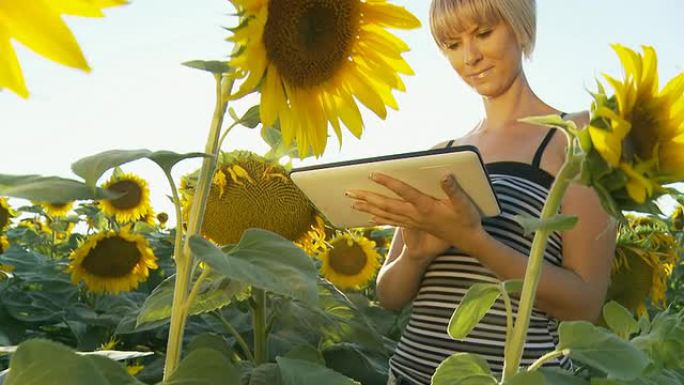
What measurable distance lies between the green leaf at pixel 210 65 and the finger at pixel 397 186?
0.40 m

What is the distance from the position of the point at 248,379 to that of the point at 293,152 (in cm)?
52

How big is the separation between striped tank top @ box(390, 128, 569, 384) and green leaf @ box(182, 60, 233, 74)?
82cm

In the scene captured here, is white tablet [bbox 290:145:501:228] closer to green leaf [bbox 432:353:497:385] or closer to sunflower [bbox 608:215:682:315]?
green leaf [bbox 432:353:497:385]

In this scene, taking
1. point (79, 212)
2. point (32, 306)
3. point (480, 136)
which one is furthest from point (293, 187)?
point (79, 212)

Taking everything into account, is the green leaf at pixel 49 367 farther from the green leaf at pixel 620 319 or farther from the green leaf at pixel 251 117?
the green leaf at pixel 620 319

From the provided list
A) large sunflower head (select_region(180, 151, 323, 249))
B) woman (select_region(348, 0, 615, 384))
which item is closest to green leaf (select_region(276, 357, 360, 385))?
woman (select_region(348, 0, 615, 384))

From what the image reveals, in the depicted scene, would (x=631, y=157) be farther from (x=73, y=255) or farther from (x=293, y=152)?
(x=73, y=255)

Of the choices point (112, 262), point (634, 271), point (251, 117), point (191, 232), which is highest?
point (251, 117)

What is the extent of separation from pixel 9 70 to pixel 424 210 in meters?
0.93

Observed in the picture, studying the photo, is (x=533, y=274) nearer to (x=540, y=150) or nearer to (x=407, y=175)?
(x=407, y=175)

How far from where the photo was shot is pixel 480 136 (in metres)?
1.90

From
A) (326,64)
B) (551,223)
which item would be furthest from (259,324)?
(551,223)

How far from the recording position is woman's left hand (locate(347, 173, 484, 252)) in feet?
4.26

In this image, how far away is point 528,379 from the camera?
83 centimetres
